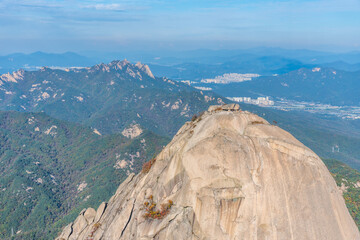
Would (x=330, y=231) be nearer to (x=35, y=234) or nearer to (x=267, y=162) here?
(x=267, y=162)

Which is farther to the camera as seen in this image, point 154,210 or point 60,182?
point 60,182

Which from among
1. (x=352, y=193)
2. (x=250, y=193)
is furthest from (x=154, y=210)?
(x=352, y=193)

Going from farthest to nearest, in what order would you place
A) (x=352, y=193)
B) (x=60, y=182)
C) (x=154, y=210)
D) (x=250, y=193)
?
(x=60, y=182) < (x=352, y=193) < (x=154, y=210) < (x=250, y=193)

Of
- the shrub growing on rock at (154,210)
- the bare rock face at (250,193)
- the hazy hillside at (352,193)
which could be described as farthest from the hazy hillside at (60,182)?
the bare rock face at (250,193)

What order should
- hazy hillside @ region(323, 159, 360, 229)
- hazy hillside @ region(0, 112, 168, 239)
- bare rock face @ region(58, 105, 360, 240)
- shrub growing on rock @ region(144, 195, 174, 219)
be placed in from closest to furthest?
bare rock face @ region(58, 105, 360, 240)
shrub growing on rock @ region(144, 195, 174, 219)
hazy hillside @ region(323, 159, 360, 229)
hazy hillside @ region(0, 112, 168, 239)

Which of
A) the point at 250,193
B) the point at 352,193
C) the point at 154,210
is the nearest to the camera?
the point at 250,193

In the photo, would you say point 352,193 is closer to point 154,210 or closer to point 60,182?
point 154,210

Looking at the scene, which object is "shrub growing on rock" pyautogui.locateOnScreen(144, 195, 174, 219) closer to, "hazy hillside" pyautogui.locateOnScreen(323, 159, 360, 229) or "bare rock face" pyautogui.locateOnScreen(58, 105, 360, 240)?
"bare rock face" pyautogui.locateOnScreen(58, 105, 360, 240)

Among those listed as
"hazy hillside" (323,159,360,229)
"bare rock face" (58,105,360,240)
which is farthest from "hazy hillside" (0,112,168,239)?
"bare rock face" (58,105,360,240)

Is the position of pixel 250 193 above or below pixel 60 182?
above
